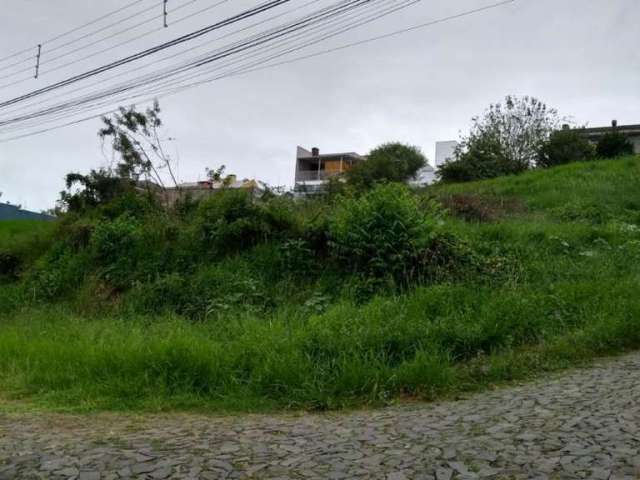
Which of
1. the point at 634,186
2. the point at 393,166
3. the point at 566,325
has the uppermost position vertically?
the point at 393,166

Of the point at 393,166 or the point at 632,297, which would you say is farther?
the point at 393,166

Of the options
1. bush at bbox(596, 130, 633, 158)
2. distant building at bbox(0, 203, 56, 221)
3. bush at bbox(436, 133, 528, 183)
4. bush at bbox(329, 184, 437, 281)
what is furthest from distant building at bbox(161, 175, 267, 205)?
distant building at bbox(0, 203, 56, 221)

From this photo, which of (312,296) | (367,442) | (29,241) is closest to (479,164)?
(29,241)

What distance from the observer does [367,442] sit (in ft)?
12.4

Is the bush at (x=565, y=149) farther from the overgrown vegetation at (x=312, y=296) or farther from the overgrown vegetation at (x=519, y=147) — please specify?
the overgrown vegetation at (x=312, y=296)

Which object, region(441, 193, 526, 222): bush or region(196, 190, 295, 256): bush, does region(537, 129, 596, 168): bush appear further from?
region(196, 190, 295, 256): bush

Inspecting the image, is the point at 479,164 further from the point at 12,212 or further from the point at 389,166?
the point at 12,212

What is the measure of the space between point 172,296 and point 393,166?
20.5 metres

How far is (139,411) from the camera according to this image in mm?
4875

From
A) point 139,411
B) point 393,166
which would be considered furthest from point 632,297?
point 393,166

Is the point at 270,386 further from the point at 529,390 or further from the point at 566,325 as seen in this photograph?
the point at 566,325

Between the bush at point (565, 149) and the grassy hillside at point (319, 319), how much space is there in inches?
551

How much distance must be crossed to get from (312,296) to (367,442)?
→ 507 cm

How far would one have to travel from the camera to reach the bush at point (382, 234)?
344 inches
